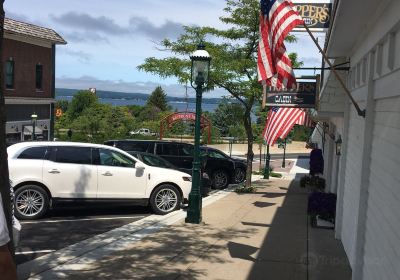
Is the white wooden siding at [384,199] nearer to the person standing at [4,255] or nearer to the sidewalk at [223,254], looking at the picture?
the sidewalk at [223,254]

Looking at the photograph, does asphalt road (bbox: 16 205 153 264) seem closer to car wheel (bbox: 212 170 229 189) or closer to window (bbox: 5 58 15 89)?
car wheel (bbox: 212 170 229 189)

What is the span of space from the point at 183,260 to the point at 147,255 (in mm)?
608

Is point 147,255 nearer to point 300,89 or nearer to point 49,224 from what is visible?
point 49,224

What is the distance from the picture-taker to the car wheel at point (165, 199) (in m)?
12.5

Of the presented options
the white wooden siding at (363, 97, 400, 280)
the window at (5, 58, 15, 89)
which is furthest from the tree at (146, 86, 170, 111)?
the white wooden siding at (363, 97, 400, 280)

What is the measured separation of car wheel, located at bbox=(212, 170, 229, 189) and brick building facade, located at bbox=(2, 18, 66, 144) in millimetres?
18734

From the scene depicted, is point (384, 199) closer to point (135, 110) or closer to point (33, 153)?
point (33, 153)

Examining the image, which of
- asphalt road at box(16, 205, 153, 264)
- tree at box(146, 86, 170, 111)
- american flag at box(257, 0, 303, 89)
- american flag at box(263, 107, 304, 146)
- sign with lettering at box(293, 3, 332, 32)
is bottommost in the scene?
asphalt road at box(16, 205, 153, 264)

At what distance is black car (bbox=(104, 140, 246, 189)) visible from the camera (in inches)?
734

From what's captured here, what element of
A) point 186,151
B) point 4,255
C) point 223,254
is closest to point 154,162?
point 186,151

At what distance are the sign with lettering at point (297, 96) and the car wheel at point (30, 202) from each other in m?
5.36

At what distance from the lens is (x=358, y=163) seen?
7.50 meters

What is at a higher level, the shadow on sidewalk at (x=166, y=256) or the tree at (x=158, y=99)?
the tree at (x=158, y=99)

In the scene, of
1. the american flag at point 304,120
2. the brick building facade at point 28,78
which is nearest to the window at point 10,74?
the brick building facade at point 28,78
